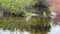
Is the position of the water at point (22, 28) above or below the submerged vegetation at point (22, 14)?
below

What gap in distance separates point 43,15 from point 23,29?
174 millimetres

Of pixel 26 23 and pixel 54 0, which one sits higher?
pixel 54 0

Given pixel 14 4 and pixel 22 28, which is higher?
pixel 14 4

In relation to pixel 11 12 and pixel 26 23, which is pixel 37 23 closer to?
pixel 26 23

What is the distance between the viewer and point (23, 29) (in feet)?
3.88

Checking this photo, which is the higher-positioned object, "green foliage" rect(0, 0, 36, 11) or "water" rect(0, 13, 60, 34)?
"green foliage" rect(0, 0, 36, 11)

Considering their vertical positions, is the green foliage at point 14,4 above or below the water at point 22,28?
above

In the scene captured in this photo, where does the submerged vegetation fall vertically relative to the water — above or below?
above

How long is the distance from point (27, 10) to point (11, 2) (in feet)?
0.41

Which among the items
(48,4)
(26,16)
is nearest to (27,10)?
(26,16)

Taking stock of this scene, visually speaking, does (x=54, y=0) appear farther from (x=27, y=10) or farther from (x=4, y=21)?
(x=4, y=21)

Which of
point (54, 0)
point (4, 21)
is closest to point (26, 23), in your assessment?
point (4, 21)

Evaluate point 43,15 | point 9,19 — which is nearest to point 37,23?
point 43,15

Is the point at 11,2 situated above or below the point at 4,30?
above
